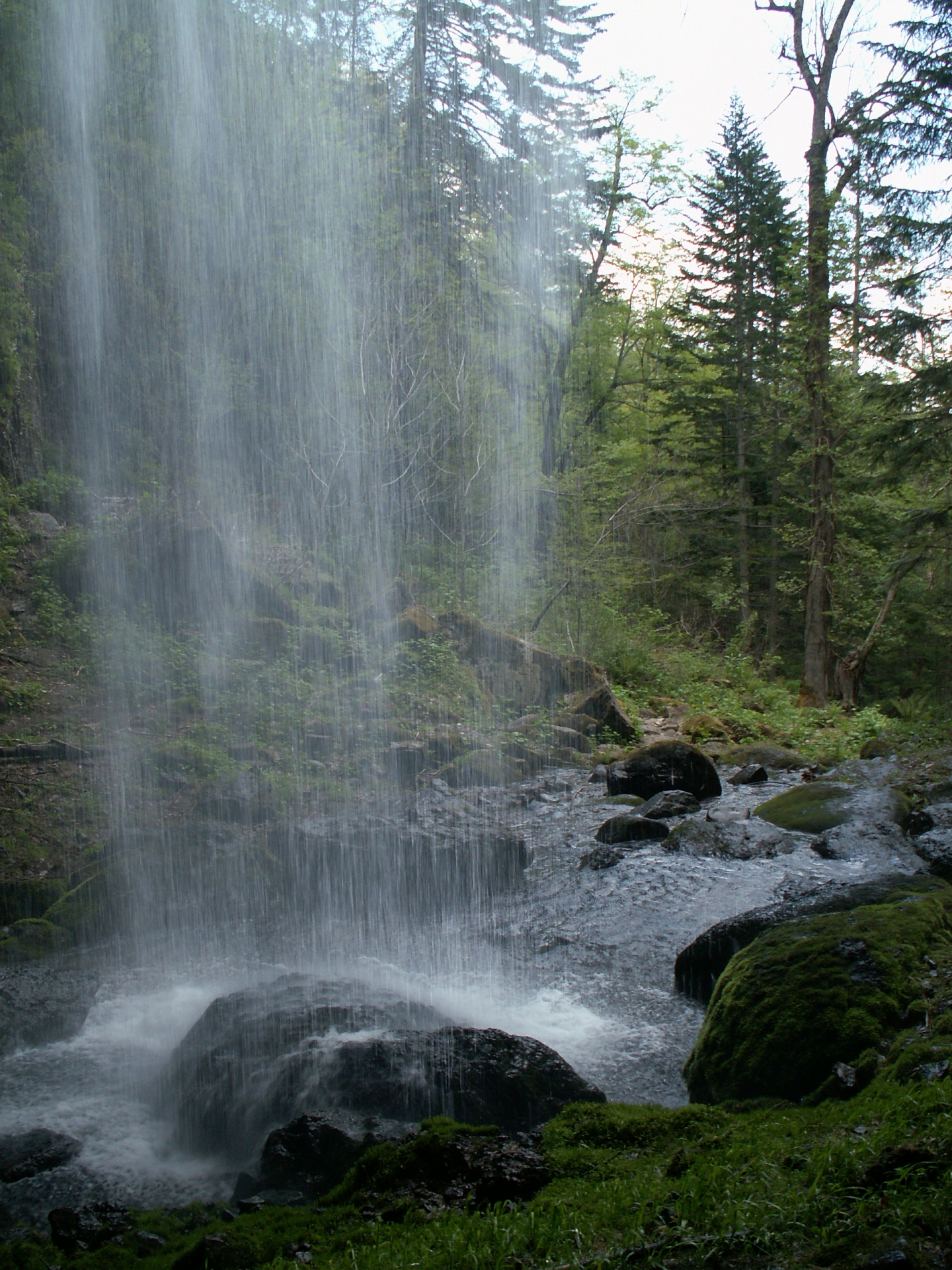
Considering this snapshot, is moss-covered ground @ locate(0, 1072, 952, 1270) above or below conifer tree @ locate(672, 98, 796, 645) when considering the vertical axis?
below

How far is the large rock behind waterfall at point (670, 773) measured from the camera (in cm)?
1039

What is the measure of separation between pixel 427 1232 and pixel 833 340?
63.4 ft

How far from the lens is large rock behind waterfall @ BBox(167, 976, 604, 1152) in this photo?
151 inches

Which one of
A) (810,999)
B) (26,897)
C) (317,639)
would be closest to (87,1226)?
(810,999)

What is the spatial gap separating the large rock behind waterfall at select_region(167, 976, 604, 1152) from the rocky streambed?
12 millimetres

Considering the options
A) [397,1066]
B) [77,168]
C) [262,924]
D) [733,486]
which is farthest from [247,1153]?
[733,486]

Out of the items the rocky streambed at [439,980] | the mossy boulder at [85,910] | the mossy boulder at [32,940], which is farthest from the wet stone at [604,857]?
the mossy boulder at [32,940]

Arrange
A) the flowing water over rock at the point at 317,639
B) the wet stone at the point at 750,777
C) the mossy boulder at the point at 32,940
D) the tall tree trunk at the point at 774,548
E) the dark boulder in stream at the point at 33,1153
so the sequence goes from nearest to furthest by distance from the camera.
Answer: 1. the dark boulder in stream at the point at 33,1153
2. the flowing water over rock at the point at 317,639
3. the mossy boulder at the point at 32,940
4. the wet stone at the point at 750,777
5. the tall tree trunk at the point at 774,548

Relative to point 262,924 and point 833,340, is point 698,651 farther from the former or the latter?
point 262,924

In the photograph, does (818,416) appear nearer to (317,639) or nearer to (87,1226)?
(317,639)

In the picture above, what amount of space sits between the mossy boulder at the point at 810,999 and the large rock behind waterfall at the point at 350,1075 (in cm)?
69

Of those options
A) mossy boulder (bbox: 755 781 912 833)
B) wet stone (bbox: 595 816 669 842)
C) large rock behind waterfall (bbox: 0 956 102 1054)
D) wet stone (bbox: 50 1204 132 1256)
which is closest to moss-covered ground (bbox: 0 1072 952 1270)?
wet stone (bbox: 50 1204 132 1256)

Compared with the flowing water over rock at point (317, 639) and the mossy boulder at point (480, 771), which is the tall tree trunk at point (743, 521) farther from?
the mossy boulder at point (480, 771)

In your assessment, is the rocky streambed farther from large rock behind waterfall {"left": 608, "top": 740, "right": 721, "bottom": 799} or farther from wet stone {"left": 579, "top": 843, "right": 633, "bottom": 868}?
large rock behind waterfall {"left": 608, "top": 740, "right": 721, "bottom": 799}
